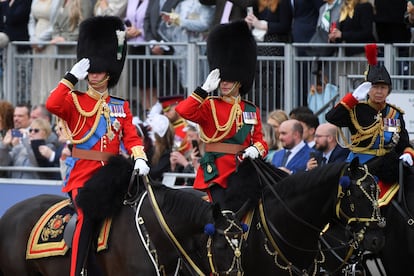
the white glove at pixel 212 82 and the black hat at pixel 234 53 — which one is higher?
the black hat at pixel 234 53

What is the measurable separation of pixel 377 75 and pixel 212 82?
1699mm

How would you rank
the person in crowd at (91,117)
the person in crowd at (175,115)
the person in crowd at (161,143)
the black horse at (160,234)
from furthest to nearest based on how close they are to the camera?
1. the person in crowd at (175,115)
2. the person in crowd at (161,143)
3. the person in crowd at (91,117)
4. the black horse at (160,234)

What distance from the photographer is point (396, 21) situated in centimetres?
1442

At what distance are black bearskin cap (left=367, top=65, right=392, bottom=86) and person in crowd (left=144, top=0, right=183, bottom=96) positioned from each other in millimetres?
4576

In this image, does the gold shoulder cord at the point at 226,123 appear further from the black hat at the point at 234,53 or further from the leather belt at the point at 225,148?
the black hat at the point at 234,53

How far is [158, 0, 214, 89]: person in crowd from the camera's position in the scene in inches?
622

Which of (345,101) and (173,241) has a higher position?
(345,101)

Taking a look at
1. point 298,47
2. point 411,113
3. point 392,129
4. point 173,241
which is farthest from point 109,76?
point 298,47

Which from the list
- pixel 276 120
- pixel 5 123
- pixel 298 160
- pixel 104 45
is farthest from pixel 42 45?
pixel 104 45

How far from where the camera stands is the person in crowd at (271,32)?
15055 mm

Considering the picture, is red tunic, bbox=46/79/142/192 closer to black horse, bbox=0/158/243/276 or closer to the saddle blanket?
black horse, bbox=0/158/243/276

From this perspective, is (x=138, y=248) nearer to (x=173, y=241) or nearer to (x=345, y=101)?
(x=173, y=241)

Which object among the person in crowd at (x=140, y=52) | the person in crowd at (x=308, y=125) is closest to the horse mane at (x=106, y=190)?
the person in crowd at (x=308, y=125)

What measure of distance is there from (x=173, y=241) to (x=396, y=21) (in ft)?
19.3
